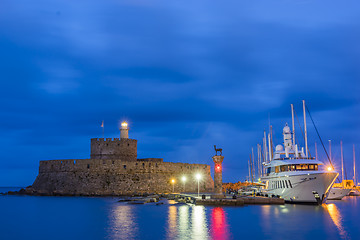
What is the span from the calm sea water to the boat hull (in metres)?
2.56

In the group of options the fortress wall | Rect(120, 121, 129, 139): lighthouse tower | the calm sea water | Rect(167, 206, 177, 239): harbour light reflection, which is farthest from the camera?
Rect(120, 121, 129, 139): lighthouse tower

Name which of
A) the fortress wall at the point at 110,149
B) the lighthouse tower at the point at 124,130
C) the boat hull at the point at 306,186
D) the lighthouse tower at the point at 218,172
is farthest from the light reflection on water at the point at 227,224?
the lighthouse tower at the point at 124,130

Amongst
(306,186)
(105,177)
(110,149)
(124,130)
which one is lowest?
(306,186)

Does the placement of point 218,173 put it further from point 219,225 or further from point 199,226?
point 199,226

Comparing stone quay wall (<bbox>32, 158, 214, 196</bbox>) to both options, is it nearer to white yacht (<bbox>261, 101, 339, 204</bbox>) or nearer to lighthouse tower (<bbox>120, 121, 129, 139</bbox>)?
lighthouse tower (<bbox>120, 121, 129, 139</bbox>)

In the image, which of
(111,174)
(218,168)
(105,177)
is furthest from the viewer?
(111,174)

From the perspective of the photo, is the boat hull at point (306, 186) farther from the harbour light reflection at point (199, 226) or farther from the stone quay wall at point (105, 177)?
the stone quay wall at point (105, 177)

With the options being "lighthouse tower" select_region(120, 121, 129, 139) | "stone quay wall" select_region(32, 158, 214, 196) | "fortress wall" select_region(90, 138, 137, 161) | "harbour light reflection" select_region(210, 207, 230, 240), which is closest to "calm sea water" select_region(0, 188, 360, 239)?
"harbour light reflection" select_region(210, 207, 230, 240)

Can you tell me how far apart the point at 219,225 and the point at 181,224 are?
8.08 ft

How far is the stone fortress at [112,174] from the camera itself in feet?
163

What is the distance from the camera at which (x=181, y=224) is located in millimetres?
24266

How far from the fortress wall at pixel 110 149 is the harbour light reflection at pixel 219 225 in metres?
24.4

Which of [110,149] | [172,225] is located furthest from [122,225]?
[110,149]

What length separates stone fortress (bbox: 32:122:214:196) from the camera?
49.7m
